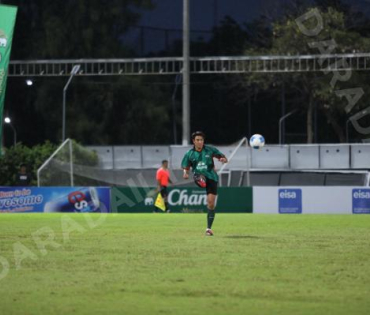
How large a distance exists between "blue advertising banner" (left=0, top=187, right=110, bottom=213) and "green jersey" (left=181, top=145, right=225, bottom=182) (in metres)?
16.5

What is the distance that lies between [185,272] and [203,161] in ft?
24.6

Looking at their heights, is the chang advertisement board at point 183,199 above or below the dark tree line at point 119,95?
below

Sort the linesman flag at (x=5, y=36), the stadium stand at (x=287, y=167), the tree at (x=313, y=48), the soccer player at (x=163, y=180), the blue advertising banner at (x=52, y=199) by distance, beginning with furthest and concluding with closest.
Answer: the tree at (x=313, y=48), the stadium stand at (x=287, y=167), the blue advertising banner at (x=52, y=199), the soccer player at (x=163, y=180), the linesman flag at (x=5, y=36)

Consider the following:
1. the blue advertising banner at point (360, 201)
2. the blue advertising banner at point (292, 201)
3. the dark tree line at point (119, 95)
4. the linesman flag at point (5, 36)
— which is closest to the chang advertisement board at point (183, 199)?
the blue advertising banner at point (292, 201)

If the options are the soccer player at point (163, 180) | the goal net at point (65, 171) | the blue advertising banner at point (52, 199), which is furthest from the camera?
the goal net at point (65, 171)

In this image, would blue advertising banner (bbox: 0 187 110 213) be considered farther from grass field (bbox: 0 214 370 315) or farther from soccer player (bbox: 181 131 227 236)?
soccer player (bbox: 181 131 227 236)

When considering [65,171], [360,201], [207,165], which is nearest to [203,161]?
→ [207,165]

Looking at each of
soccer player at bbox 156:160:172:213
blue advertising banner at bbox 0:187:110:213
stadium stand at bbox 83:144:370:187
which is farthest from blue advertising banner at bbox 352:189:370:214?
blue advertising banner at bbox 0:187:110:213

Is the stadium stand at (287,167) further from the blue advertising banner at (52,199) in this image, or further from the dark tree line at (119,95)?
the dark tree line at (119,95)

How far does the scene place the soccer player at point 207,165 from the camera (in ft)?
65.2

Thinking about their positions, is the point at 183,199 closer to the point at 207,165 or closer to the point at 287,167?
the point at 287,167

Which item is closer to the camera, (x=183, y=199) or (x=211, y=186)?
(x=211, y=186)

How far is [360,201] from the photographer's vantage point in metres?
34.8

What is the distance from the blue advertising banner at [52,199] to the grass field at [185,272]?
50.1 feet
